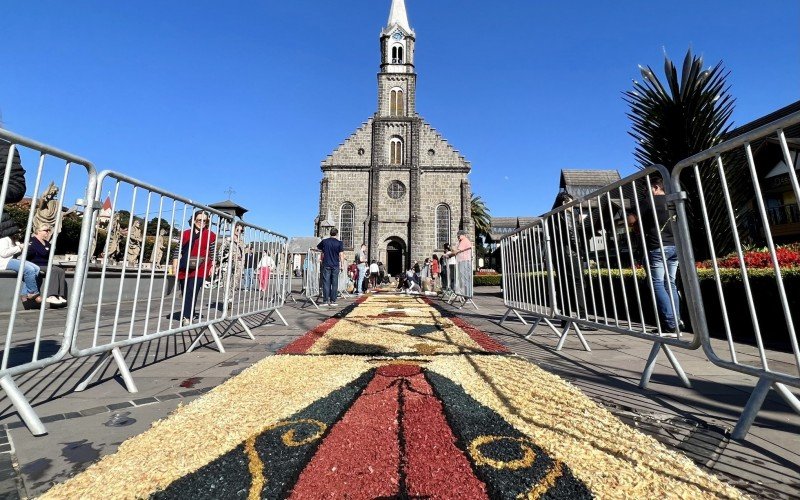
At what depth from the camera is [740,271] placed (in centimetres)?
419

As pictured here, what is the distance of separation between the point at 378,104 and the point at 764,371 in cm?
3165

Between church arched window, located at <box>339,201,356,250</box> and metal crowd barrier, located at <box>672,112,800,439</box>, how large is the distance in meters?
23.5

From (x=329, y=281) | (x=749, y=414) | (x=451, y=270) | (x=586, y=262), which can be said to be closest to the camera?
(x=749, y=414)

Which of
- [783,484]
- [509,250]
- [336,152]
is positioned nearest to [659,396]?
[783,484]

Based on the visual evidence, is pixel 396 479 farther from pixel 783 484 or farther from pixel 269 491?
pixel 783 484

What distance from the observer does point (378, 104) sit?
99.7 feet

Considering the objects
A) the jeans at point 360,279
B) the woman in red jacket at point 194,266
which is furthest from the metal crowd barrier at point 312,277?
the jeans at point 360,279

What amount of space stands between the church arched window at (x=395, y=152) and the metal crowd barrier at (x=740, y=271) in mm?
24105

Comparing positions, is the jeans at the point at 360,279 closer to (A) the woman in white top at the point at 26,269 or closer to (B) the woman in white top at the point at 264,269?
(B) the woman in white top at the point at 264,269

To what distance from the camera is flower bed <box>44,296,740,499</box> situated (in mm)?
1150

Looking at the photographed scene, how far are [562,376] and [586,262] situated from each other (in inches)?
127

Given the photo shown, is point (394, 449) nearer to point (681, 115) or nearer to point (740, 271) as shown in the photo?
point (740, 271)

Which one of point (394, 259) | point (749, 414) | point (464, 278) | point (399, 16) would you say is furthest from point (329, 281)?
point (399, 16)

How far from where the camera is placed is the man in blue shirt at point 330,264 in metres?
8.54
